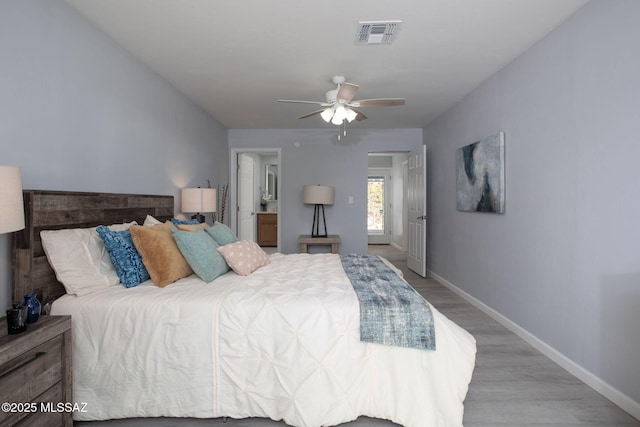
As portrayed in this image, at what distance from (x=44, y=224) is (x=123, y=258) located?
436mm

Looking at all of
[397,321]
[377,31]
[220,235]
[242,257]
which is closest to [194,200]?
[220,235]

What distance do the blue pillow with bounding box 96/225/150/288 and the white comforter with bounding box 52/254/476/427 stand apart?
0.79 feet

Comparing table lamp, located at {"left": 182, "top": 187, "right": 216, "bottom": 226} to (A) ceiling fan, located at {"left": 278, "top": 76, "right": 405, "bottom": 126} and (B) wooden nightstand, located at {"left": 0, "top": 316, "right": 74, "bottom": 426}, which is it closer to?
(A) ceiling fan, located at {"left": 278, "top": 76, "right": 405, "bottom": 126}

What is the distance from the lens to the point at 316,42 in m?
2.46

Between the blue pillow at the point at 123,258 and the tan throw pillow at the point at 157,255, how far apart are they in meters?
0.05

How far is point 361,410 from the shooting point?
160cm

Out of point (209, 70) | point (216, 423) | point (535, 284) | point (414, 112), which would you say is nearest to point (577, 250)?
point (535, 284)

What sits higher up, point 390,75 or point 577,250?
point 390,75

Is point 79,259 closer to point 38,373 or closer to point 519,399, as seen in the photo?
point 38,373

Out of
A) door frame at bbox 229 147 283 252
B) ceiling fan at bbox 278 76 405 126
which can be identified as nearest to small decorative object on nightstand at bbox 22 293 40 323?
ceiling fan at bbox 278 76 405 126

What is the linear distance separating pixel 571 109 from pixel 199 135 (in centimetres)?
391

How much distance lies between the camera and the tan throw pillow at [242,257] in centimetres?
222

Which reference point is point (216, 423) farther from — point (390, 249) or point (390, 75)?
point (390, 249)

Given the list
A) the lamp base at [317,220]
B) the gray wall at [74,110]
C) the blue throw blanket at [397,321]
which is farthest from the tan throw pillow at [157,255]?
the lamp base at [317,220]
